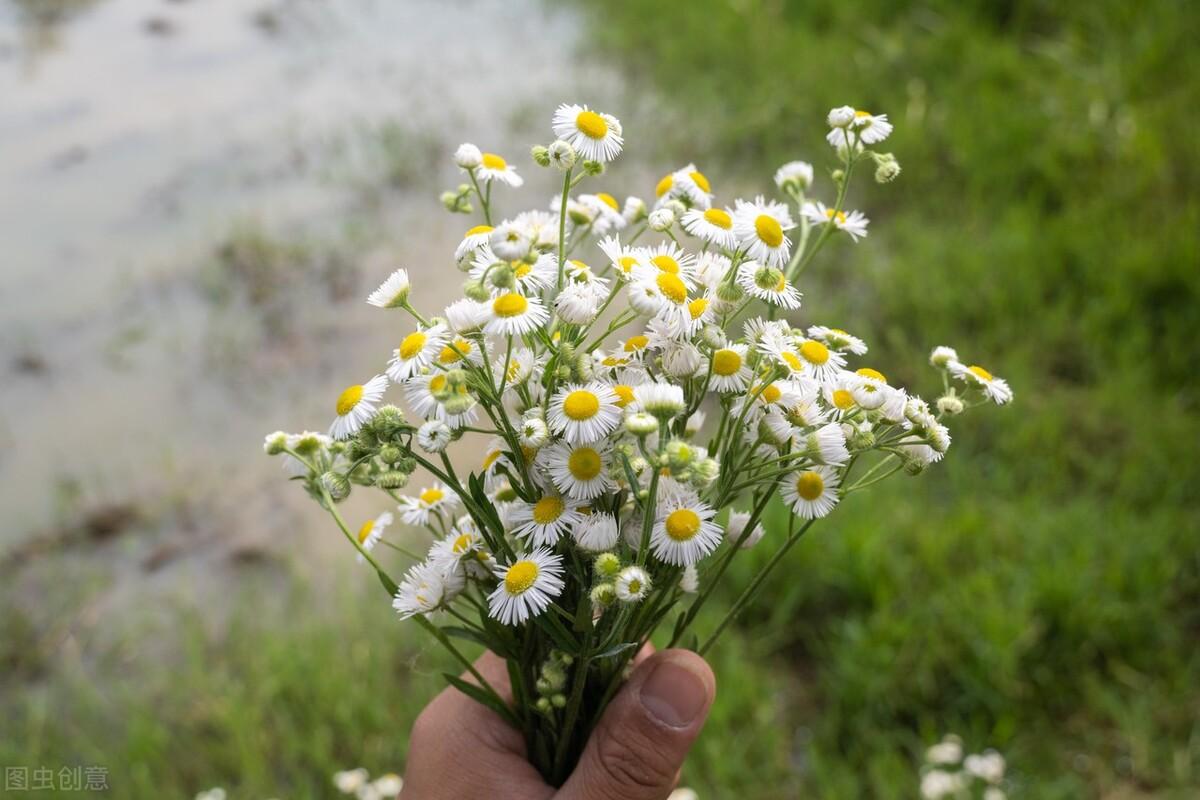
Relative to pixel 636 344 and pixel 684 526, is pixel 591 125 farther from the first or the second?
pixel 684 526

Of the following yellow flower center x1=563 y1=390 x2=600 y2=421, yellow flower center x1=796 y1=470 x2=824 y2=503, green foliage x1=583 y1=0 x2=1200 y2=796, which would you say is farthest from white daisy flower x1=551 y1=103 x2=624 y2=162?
green foliage x1=583 y1=0 x2=1200 y2=796

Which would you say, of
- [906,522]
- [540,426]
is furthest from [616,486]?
[906,522]

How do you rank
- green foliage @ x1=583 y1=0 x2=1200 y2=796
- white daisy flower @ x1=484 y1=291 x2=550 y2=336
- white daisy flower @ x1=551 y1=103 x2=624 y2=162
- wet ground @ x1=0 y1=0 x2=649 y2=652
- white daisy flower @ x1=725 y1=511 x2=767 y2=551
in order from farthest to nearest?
wet ground @ x1=0 y1=0 x2=649 y2=652 → green foliage @ x1=583 y1=0 x2=1200 y2=796 → white daisy flower @ x1=725 y1=511 x2=767 y2=551 → white daisy flower @ x1=551 y1=103 x2=624 y2=162 → white daisy flower @ x1=484 y1=291 x2=550 y2=336

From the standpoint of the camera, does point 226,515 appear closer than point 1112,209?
Yes

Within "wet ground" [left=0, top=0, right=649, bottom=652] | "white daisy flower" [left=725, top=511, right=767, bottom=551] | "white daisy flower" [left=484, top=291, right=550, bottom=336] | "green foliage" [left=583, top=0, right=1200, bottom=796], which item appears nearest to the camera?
"white daisy flower" [left=484, top=291, right=550, bottom=336]

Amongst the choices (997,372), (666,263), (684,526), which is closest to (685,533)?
(684,526)

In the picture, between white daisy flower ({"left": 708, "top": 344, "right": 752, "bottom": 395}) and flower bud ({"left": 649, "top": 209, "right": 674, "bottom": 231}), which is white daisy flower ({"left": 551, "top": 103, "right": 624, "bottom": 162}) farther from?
white daisy flower ({"left": 708, "top": 344, "right": 752, "bottom": 395})

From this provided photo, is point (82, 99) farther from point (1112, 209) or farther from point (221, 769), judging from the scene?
point (1112, 209)
